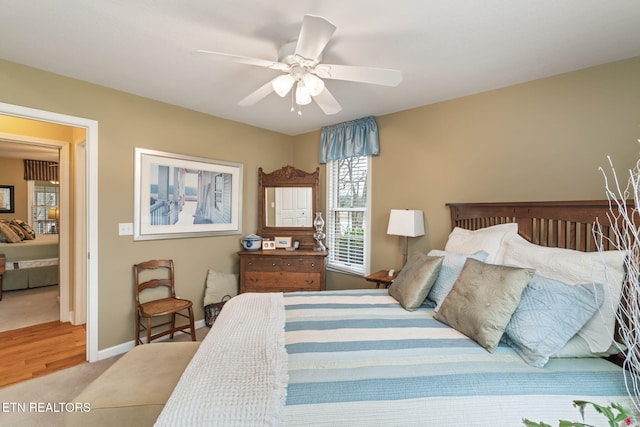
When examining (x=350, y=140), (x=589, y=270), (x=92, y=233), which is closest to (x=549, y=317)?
(x=589, y=270)

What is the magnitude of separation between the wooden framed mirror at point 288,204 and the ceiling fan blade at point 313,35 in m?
2.43

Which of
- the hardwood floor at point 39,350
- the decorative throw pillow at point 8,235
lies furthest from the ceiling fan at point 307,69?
the decorative throw pillow at point 8,235

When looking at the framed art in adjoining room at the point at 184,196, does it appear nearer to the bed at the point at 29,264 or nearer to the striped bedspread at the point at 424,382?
the striped bedspread at the point at 424,382

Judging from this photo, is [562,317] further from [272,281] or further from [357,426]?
[272,281]

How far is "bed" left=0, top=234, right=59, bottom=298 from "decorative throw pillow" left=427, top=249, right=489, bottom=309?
253 inches

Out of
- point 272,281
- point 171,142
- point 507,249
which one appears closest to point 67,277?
point 171,142

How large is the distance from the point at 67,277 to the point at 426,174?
446 cm

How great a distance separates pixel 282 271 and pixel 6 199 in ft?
23.1

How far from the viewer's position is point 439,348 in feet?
4.92

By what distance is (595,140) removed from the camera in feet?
7.20

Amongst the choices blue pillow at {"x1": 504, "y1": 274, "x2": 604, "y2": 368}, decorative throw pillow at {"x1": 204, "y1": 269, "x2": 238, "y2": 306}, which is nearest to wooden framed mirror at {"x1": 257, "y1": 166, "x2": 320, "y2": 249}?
decorative throw pillow at {"x1": 204, "y1": 269, "x2": 238, "y2": 306}

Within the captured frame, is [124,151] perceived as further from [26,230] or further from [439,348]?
[26,230]

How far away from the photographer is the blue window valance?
3514 mm

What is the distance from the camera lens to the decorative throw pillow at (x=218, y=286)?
3.54 m
